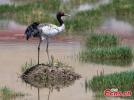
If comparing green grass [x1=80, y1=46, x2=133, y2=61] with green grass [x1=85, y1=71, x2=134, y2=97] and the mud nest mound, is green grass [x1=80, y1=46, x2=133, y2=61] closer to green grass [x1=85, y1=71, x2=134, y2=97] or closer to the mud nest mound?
the mud nest mound

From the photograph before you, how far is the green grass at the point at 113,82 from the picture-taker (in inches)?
614

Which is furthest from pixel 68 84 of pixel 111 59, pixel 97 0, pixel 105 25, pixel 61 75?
pixel 97 0

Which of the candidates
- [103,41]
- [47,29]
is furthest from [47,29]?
[103,41]

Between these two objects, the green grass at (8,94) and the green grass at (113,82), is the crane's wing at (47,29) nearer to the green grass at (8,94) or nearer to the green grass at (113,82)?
the green grass at (113,82)

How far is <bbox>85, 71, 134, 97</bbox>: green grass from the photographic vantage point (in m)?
15.6

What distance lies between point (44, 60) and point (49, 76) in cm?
280

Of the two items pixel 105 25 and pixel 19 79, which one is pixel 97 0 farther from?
pixel 19 79

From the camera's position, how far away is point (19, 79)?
17188mm

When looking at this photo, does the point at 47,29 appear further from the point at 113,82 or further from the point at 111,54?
the point at 113,82

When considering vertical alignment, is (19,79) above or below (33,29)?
below

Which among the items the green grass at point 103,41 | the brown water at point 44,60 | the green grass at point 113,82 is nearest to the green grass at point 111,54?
the brown water at point 44,60

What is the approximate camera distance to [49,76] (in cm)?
1692

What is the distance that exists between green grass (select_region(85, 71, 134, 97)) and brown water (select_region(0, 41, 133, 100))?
238 millimetres

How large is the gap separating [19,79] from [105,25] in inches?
389
